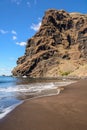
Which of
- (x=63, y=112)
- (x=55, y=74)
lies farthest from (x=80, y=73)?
(x=63, y=112)

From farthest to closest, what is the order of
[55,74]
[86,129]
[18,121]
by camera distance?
[55,74]
[18,121]
[86,129]

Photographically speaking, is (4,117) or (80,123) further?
(4,117)

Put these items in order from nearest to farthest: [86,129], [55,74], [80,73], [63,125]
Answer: [86,129] → [63,125] → [80,73] → [55,74]

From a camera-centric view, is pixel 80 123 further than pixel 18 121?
No

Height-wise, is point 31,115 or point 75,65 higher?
point 75,65

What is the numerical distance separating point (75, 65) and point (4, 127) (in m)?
191

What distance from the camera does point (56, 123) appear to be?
1097 centimetres

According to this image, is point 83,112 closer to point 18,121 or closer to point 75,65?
point 18,121

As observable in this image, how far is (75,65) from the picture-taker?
199m

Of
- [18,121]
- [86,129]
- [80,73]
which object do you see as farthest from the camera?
[80,73]

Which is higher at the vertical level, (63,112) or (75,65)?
(75,65)

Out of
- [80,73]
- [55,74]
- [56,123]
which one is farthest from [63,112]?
[55,74]

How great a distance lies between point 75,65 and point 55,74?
2086 centimetres

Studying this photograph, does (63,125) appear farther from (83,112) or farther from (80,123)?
(83,112)
